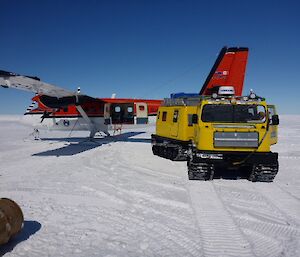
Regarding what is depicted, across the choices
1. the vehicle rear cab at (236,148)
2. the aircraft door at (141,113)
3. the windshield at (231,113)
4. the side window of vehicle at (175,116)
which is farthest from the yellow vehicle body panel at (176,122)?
the aircraft door at (141,113)

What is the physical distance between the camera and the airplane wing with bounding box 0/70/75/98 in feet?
38.9

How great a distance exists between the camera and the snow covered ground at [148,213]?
4719mm

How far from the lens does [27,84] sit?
1427 centimetres

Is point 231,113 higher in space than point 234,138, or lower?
higher

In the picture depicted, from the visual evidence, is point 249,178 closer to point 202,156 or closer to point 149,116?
point 202,156

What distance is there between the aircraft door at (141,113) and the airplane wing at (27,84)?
531 cm

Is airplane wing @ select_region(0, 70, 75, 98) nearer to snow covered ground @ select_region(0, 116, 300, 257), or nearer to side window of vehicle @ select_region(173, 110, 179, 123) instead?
snow covered ground @ select_region(0, 116, 300, 257)

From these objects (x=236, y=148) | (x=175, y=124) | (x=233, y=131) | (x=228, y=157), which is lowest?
(x=228, y=157)

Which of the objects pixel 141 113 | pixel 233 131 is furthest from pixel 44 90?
pixel 233 131

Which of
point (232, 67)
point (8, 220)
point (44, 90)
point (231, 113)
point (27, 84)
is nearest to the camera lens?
point (8, 220)

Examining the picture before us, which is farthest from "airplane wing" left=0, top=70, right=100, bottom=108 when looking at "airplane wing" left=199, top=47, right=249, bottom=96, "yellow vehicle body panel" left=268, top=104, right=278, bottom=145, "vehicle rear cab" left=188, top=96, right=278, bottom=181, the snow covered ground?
"yellow vehicle body panel" left=268, top=104, right=278, bottom=145

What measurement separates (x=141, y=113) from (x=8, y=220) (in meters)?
17.2

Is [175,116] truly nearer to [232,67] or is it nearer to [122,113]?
[232,67]

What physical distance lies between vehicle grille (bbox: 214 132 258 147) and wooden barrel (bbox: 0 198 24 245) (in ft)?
20.8
